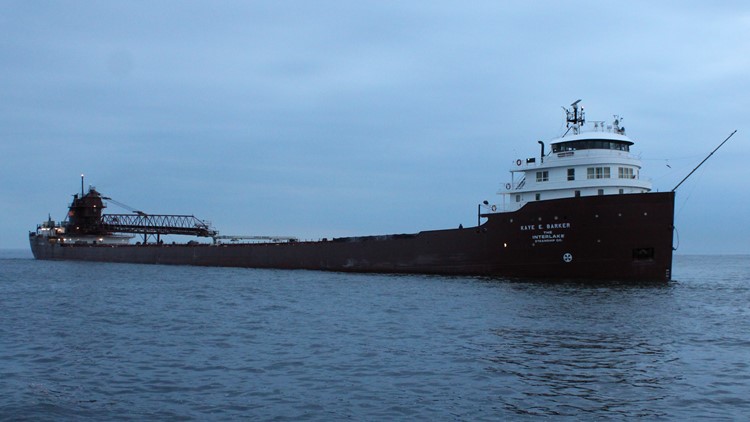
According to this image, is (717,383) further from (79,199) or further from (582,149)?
(79,199)

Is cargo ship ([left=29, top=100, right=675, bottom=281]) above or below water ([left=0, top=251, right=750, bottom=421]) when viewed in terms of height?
above

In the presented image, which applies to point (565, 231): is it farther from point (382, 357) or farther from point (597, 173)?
point (382, 357)

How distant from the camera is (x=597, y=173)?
118 feet

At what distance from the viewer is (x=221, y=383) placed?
1300 cm

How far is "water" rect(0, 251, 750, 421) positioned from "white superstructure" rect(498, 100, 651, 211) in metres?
8.31

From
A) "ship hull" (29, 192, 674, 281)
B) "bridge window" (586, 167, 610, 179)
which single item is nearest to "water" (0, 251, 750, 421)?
"ship hull" (29, 192, 674, 281)

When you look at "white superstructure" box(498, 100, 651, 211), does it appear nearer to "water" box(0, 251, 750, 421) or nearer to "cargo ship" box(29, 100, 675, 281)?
"cargo ship" box(29, 100, 675, 281)

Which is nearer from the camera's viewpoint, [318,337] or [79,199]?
[318,337]

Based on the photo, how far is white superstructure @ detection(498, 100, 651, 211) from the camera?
35469 millimetres

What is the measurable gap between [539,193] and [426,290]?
11.1 meters

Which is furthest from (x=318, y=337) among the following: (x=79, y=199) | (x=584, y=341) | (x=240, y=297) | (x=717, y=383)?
(x=79, y=199)

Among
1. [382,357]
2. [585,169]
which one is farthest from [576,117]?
[382,357]

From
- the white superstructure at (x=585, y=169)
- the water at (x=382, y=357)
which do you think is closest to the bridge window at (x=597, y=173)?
the white superstructure at (x=585, y=169)

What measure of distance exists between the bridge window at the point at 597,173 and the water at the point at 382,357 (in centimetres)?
874
